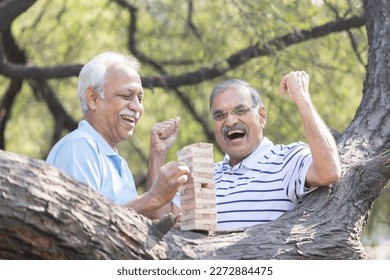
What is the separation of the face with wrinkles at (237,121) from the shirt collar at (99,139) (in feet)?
2.11

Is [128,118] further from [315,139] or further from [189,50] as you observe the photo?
[189,50]

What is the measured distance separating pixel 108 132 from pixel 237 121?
Answer: 666mm

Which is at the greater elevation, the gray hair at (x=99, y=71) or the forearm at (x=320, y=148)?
the gray hair at (x=99, y=71)

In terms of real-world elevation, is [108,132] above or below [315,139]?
above

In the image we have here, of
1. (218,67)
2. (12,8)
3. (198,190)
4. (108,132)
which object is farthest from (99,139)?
(218,67)

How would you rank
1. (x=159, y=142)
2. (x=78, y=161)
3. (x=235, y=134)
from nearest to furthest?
(x=78, y=161), (x=159, y=142), (x=235, y=134)

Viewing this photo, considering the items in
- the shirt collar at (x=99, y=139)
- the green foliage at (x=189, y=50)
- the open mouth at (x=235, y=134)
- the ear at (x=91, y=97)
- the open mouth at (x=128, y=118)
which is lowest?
the shirt collar at (x=99, y=139)

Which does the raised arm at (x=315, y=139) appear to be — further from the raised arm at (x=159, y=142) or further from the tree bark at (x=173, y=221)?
the raised arm at (x=159, y=142)

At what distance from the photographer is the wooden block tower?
3.65 m

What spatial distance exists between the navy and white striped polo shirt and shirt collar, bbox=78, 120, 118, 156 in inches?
23.4

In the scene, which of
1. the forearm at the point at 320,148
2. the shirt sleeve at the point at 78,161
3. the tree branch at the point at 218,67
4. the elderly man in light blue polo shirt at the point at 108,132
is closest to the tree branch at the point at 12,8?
the tree branch at the point at 218,67

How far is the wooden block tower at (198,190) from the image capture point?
3652 mm

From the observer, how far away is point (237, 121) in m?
4.58
